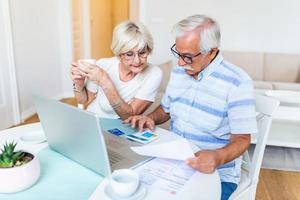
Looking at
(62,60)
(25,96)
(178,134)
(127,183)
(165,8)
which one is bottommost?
(25,96)

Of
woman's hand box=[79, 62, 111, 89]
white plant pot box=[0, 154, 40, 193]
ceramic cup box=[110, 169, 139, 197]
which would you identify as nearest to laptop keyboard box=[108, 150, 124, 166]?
ceramic cup box=[110, 169, 139, 197]

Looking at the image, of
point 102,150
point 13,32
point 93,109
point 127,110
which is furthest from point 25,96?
point 102,150

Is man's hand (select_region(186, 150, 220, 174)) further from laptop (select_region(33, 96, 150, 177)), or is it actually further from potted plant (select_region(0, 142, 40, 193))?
potted plant (select_region(0, 142, 40, 193))

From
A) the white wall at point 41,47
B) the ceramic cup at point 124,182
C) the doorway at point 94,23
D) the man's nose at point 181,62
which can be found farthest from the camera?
the doorway at point 94,23

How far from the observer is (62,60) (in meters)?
3.96

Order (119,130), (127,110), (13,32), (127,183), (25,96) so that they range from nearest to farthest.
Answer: (127,183) → (119,130) → (127,110) → (13,32) → (25,96)

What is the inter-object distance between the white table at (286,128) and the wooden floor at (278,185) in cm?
23

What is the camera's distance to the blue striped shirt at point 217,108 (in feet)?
3.74

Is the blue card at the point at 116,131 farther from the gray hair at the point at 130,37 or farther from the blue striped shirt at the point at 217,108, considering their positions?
the gray hair at the point at 130,37

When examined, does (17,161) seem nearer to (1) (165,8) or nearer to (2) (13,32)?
(2) (13,32)

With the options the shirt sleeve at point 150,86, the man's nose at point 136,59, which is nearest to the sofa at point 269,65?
the shirt sleeve at point 150,86

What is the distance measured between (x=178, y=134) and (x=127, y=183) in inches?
22.4

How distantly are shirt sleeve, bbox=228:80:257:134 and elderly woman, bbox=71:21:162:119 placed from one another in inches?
19.6

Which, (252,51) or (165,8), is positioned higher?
(165,8)
